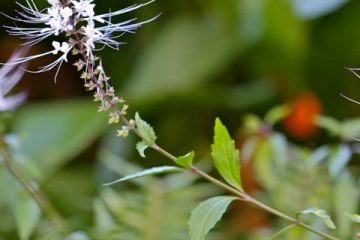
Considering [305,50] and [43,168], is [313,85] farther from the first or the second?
[43,168]

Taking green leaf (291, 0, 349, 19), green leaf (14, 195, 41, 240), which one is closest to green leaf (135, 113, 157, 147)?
green leaf (14, 195, 41, 240)

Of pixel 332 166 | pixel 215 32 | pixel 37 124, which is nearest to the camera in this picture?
pixel 332 166

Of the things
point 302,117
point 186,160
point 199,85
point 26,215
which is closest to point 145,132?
point 186,160

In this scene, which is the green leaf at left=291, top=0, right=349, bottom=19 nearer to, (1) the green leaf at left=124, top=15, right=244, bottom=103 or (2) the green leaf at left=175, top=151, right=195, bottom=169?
(1) the green leaf at left=124, top=15, right=244, bottom=103

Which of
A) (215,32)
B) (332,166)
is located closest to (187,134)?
(215,32)

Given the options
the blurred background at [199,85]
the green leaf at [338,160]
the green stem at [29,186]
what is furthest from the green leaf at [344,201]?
the blurred background at [199,85]

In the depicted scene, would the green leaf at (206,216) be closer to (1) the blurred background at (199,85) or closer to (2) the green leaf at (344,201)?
(2) the green leaf at (344,201)
